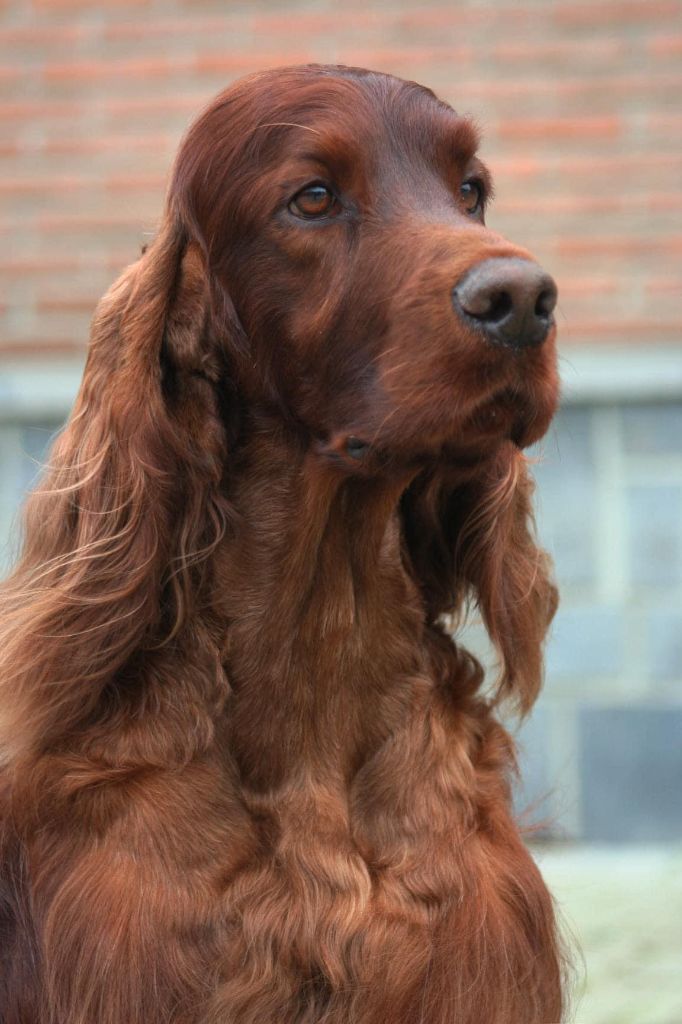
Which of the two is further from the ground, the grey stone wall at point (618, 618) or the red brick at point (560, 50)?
the red brick at point (560, 50)

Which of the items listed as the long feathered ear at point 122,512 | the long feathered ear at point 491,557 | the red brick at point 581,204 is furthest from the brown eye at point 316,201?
the red brick at point 581,204

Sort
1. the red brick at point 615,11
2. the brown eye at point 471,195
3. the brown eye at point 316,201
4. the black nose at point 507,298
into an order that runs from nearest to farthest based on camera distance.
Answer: the black nose at point 507,298, the brown eye at point 316,201, the brown eye at point 471,195, the red brick at point 615,11

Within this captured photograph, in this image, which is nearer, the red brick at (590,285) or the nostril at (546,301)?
the nostril at (546,301)

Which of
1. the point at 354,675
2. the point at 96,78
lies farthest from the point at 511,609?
the point at 96,78

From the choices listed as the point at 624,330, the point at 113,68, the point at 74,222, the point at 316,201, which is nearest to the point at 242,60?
the point at 113,68

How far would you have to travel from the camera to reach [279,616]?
8.35 ft

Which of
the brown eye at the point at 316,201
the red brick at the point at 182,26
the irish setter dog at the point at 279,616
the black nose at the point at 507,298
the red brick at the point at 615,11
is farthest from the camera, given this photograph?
the red brick at the point at 182,26

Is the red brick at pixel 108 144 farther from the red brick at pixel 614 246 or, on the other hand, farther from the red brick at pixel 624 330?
the red brick at pixel 624 330

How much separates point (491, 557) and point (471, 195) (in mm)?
658

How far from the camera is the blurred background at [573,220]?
5.62 m

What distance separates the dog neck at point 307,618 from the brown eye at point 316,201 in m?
0.38

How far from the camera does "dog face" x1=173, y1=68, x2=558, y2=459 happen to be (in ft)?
7.26

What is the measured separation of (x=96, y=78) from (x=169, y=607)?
3.77m

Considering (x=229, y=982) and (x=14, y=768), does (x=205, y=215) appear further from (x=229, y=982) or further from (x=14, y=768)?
(x=229, y=982)
